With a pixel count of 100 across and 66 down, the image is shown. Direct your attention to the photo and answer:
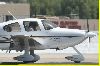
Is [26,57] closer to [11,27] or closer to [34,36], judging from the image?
[34,36]

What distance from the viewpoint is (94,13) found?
126 m

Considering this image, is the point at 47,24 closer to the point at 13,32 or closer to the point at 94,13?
the point at 13,32

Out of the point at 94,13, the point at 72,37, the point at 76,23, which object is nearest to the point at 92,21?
the point at 76,23

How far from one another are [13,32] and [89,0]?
376ft

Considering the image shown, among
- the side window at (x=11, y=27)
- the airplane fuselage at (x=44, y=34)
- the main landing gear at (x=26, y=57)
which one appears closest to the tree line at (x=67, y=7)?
the airplane fuselage at (x=44, y=34)

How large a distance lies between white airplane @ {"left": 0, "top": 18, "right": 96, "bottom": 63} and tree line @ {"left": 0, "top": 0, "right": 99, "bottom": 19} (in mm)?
103851

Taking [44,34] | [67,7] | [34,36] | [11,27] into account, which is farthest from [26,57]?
[67,7]

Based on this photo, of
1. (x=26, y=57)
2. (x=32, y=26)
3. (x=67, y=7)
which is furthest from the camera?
(x=67, y=7)

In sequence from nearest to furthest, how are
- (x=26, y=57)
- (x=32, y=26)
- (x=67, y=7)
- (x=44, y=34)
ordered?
(x=26, y=57)
(x=32, y=26)
(x=44, y=34)
(x=67, y=7)

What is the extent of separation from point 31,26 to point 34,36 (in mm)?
480

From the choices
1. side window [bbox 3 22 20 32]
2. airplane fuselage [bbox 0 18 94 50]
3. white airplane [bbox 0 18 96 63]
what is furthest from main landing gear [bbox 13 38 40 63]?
side window [bbox 3 22 20 32]

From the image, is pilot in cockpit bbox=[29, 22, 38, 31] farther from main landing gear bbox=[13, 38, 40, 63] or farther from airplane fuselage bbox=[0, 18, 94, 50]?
main landing gear bbox=[13, 38, 40, 63]

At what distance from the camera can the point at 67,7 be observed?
127 m

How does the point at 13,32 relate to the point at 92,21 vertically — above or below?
above
